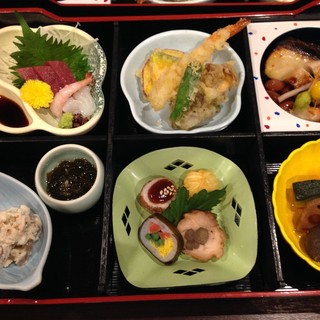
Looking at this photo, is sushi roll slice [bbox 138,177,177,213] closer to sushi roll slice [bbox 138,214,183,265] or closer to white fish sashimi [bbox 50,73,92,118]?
sushi roll slice [bbox 138,214,183,265]

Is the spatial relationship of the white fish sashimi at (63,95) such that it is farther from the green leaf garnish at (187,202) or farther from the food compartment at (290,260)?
the food compartment at (290,260)

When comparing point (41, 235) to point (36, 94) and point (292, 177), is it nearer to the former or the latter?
point (36, 94)

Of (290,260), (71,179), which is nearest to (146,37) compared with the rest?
(71,179)

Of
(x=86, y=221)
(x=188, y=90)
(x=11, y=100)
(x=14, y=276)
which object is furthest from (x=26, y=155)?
(x=188, y=90)

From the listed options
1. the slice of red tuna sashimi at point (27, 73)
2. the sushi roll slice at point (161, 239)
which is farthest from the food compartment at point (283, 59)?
the slice of red tuna sashimi at point (27, 73)

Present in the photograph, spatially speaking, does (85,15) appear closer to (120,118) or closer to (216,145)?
(120,118)

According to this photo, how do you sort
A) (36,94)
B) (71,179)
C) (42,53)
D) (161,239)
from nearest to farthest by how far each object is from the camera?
(161,239) < (71,179) < (36,94) < (42,53)
